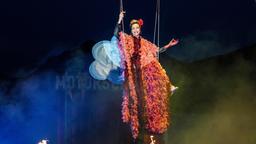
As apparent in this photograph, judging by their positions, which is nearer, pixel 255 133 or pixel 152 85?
pixel 152 85

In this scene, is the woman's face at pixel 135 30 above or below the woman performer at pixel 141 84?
above

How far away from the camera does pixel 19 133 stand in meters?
7.79

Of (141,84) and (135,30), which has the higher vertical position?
(135,30)

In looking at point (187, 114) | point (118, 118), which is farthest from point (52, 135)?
point (187, 114)

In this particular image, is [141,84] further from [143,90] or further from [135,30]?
[135,30]

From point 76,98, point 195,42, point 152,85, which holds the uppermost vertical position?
point 195,42

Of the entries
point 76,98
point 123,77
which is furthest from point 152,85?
point 76,98

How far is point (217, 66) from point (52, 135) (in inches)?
95.3

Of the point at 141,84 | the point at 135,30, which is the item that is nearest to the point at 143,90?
the point at 141,84

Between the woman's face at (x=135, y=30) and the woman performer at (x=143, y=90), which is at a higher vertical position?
the woman's face at (x=135, y=30)

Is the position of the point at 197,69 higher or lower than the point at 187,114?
higher

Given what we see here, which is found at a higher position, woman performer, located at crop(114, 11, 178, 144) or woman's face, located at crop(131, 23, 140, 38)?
woman's face, located at crop(131, 23, 140, 38)

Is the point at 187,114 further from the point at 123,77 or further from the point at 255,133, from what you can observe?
the point at 123,77

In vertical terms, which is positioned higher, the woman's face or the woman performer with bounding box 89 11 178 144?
the woman's face
